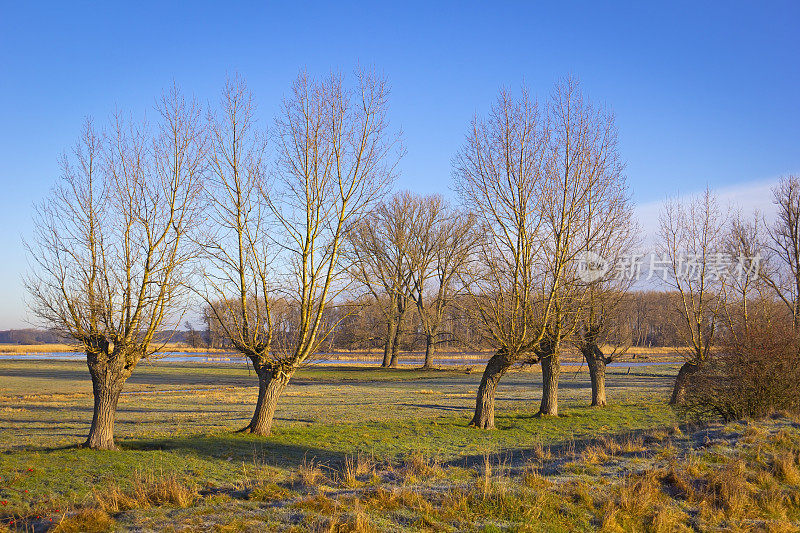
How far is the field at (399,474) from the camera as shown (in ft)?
20.9

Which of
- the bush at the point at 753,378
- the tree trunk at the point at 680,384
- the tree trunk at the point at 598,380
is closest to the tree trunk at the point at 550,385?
the tree trunk at the point at 598,380

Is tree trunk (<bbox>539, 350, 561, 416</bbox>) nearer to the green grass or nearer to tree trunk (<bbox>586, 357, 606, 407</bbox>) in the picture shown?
the green grass

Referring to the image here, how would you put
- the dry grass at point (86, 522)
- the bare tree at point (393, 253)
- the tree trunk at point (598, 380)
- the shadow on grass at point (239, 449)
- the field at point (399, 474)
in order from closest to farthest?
the dry grass at point (86, 522)
the field at point (399, 474)
the shadow on grass at point (239, 449)
the tree trunk at point (598, 380)
the bare tree at point (393, 253)

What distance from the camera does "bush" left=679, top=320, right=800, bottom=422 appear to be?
41.4ft

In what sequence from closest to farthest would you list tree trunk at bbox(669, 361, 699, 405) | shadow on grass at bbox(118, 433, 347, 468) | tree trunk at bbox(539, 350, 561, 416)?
1. shadow on grass at bbox(118, 433, 347, 468)
2. tree trunk at bbox(539, 350, 561, 416)
3. tree trunk at bbox(669, 361, 699, 405)

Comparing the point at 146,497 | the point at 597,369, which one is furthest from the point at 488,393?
the point at 146,497

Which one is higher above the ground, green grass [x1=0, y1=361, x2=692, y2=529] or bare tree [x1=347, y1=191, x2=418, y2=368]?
bare tree [x1=347, y1=191, x2=418, y2=368]

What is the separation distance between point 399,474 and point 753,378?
30.6 ft

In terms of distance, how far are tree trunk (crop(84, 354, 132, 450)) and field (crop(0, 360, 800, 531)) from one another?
385mm

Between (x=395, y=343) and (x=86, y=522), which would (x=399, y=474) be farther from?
(x=395, y=343)

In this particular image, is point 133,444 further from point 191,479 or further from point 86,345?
point 191,479

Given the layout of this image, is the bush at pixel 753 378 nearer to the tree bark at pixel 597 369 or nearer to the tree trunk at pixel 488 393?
the tree trunk at pixel 488 393

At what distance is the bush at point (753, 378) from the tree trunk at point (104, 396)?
13.8m

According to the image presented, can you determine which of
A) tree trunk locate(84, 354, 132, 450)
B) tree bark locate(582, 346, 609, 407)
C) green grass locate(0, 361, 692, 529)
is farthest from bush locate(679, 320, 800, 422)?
tree trunk locate(84, 354, 132, 450)
